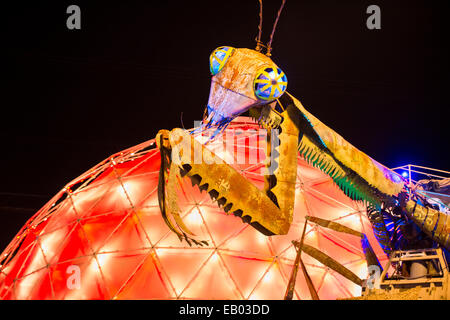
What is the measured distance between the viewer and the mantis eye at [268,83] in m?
4.34

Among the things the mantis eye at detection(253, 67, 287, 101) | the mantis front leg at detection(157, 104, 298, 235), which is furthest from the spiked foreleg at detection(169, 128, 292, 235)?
the mantis eye at detection(253, 67, 287, 101)

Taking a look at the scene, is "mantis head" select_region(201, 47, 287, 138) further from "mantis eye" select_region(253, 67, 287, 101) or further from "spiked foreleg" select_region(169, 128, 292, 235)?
"spiked foreleg" select_region(169, 128, 292, 235)

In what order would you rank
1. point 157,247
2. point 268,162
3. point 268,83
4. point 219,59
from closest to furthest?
1. point 268,83
2. point 219,59
3. point 268,162
4. point 157,247

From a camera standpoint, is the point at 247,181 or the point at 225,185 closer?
Result: the point at 225,185

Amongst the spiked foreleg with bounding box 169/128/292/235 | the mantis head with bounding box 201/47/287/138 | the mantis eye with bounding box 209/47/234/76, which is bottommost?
the spiked foreleg with bounding box 169/128/292/235

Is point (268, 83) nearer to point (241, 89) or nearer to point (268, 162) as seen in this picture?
point (241, 89)

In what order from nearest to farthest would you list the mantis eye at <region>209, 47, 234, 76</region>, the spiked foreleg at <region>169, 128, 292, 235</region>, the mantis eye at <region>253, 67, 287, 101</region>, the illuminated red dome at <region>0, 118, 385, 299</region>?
1. the spiked foreleg at <region>169, 128, 292, 235</region>
2. the mantis eye at <region>253, 67, 287, 101</region>
3. the mantis eye at <region>209, 47, 234, 76</region>
4. the illuminated red dome at <region>0, 118, 385, 299</region>

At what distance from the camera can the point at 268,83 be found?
171 inches

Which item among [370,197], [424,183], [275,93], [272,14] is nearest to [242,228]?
[272,14]

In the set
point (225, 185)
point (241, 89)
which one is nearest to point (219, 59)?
point (241, 89)

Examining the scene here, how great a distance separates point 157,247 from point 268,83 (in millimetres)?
8277

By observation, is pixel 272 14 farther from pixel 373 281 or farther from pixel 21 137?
pixel 373 281

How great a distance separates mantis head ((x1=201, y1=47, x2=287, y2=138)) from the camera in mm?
4352

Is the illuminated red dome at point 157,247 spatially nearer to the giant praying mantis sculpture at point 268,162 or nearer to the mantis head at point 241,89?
the giant praying mantis sculpture at point 268,162
